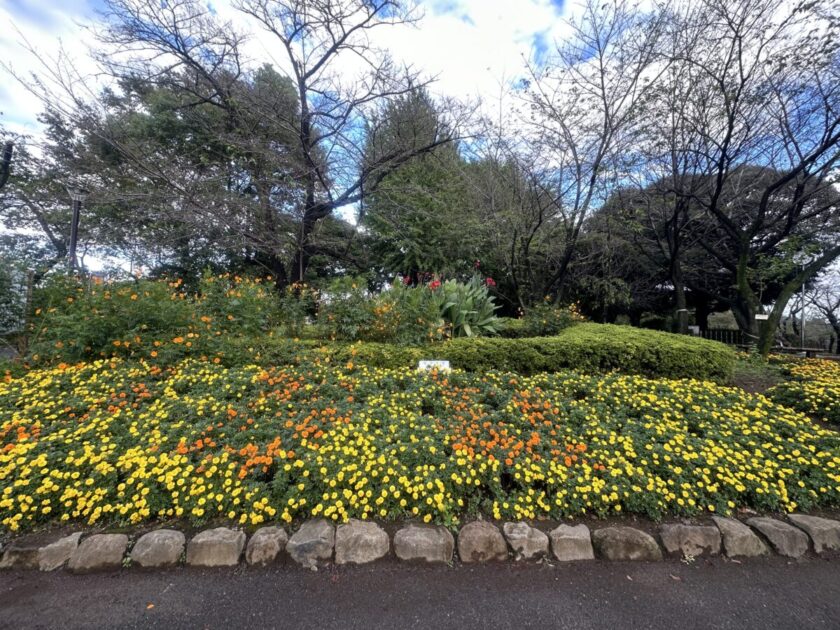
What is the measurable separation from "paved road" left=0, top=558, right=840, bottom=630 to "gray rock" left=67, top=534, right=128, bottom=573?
5cm

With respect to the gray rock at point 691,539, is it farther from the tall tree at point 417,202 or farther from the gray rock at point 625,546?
the tall tree at point 417,202

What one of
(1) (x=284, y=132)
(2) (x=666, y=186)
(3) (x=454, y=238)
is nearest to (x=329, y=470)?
(1) (x=284, y=132)

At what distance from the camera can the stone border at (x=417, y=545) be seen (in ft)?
5.19

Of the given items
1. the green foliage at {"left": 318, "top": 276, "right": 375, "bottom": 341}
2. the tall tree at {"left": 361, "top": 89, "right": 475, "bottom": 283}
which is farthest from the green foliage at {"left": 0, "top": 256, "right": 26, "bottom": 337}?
the tall tree at {"left": 361, "top": 89, "right": 475, "bottom": 283}

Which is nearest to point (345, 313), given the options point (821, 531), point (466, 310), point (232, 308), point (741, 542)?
point (232, 308)

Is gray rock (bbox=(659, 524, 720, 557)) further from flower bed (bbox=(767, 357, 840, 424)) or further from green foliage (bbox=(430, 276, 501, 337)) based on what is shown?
green foliage (bbox=(430, 276, 501, 337))

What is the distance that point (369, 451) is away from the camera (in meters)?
2.10

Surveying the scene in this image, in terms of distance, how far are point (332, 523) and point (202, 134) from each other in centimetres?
1072

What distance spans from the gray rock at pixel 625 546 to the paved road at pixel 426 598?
63 mm

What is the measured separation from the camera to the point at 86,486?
72.8 inches

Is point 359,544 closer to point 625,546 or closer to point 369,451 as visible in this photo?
point 369,451

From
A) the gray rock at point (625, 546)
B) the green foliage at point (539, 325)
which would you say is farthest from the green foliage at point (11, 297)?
the green foliage at point (539, 325)

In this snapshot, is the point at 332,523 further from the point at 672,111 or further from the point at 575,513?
the point at 672,111

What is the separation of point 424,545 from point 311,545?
1.79ft
